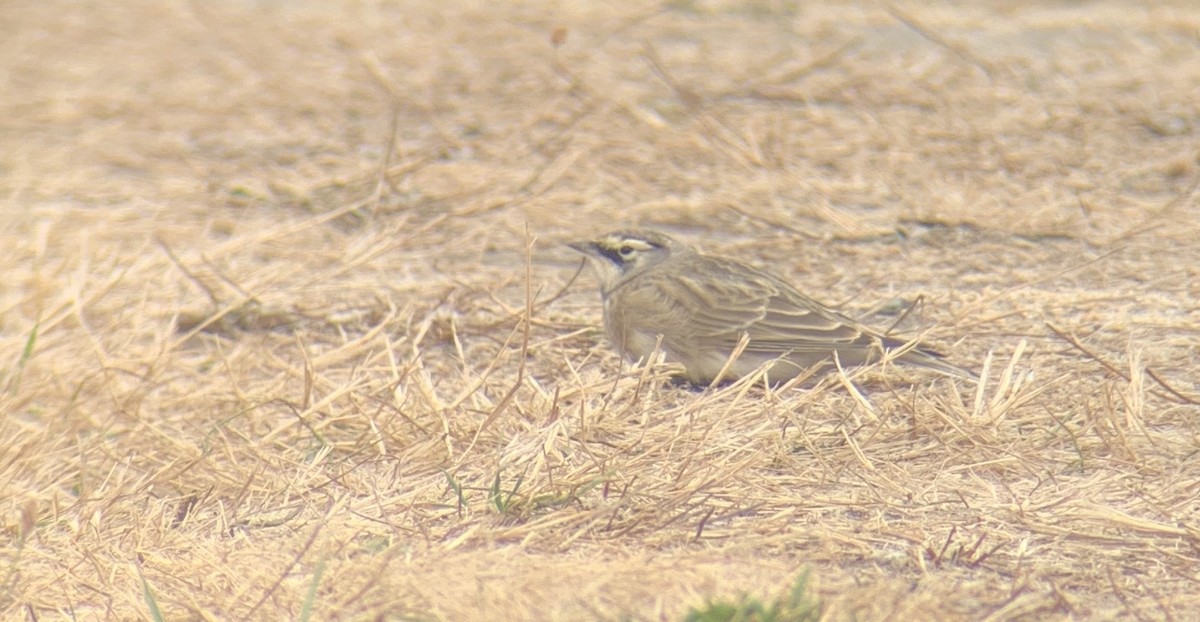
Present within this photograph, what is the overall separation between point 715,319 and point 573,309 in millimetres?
943

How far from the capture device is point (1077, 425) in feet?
16.3

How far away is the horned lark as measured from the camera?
5715 mm

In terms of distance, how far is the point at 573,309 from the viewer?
673 cm

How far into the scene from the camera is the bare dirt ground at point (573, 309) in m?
4.11

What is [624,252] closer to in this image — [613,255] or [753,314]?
[613,255]

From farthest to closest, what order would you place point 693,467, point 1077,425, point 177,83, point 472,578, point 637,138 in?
1. point 177,83
2. point 637,138
3. point 1077,425
4. point 693,467
5. point 472,578

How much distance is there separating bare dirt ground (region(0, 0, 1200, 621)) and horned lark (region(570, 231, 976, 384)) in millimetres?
172

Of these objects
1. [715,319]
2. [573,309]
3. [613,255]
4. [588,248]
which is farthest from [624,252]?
[715,319]

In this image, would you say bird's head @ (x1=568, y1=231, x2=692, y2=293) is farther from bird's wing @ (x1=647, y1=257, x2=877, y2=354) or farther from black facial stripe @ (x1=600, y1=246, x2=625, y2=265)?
bird's wing @ (x1=647, y1=257, x2=877, y2=354)

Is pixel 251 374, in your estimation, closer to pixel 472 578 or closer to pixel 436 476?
pixel 436 476

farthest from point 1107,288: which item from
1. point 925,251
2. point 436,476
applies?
point 436,476

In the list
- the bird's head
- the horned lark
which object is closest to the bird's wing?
the horned lark

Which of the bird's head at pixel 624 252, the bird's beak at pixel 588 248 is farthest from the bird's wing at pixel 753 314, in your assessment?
the bird's beak at pixel 588 248

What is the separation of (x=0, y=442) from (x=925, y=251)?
13.3 feet
